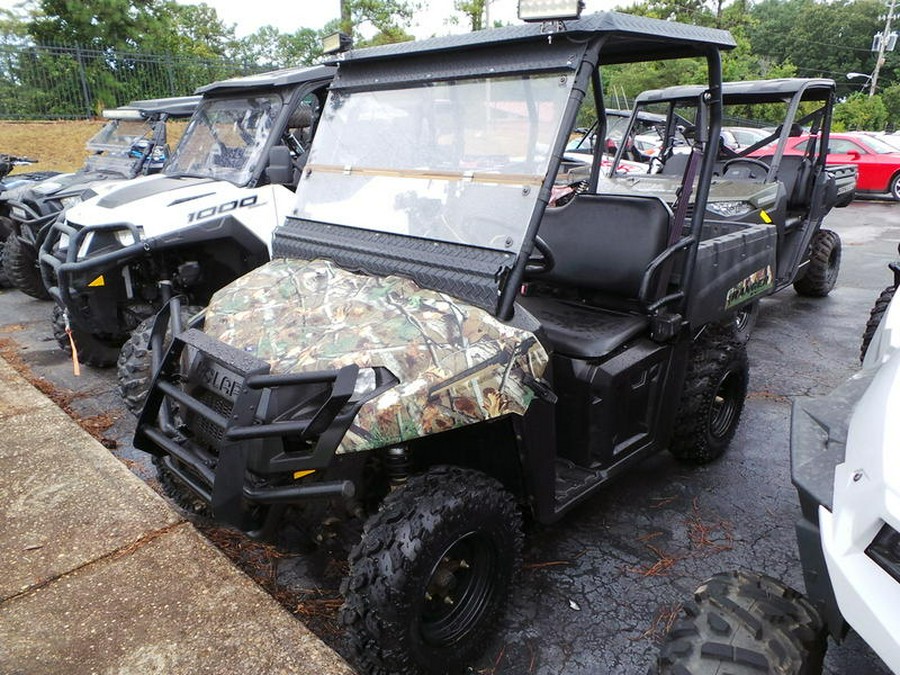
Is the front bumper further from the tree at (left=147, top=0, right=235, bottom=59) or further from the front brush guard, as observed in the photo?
the tree at (left=147, top=0, right=235, bottom=59)

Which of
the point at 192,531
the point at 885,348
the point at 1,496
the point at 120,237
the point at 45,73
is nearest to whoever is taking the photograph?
the point at 885,348

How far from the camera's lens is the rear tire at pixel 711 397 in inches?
135

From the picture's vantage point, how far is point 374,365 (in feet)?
6.81

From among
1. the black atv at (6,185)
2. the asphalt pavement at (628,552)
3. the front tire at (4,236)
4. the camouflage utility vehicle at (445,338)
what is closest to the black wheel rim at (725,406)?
the asphalt pavement at (628,552)

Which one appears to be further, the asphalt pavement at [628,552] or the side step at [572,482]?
the side step at [572,482]

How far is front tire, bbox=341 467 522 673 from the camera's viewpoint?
2.00 meters

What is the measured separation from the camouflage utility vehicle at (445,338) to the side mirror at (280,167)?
152 centimetres

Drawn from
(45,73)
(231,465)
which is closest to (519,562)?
(231,465)

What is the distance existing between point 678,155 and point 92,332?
20.4 ft

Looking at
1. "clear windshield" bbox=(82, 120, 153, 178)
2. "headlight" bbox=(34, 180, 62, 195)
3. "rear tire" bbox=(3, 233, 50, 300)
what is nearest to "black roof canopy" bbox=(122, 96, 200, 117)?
"clear windshield" bbox=(82, 120, 153, 178)

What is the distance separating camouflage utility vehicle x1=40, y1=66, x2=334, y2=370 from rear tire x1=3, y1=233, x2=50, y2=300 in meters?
1.98

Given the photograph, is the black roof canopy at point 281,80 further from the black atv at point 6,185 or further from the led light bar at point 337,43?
the black atv at point 6,185

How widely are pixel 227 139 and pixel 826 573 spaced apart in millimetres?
5321

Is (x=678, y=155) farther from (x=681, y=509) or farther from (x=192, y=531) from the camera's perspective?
(x=192, y=531)
